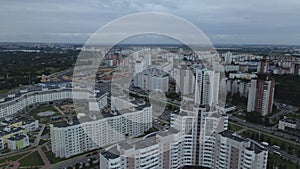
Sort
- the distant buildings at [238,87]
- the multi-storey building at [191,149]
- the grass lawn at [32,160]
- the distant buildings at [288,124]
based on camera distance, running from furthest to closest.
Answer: the distant buildings at [238,87]
the distant buildings at [288,124]
the grass lawn at [32,160]
the multi-storey building at [191,149]

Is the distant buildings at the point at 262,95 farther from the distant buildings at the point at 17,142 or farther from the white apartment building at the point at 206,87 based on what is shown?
the distant buildings at the point at 17,142

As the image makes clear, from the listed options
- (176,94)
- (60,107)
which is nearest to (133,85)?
(176,94)

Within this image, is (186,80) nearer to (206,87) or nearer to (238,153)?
(206,87)

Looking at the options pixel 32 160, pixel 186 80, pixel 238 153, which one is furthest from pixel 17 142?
pixel 186 80

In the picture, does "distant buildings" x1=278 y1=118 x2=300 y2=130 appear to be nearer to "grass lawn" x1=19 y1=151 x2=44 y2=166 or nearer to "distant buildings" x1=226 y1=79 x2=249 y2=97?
"distant buildings" x1=226 y1=79 x2=249 y2=97

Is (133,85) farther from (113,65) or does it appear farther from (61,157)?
(61,157)

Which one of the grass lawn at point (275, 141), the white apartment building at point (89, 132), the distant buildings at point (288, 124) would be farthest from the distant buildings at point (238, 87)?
the white apartment building at point (89, 132)
